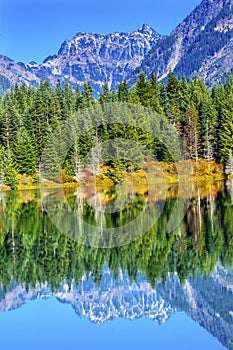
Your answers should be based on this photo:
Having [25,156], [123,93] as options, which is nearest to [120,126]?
[123,93]

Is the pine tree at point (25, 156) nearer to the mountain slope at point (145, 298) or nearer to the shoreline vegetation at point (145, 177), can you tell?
the shoreline vegetation at point (145, 177)

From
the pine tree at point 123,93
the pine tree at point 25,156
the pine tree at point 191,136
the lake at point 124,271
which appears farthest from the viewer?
the pine tree at point 123,93

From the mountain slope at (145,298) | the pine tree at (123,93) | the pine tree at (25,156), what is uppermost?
the pine tree at (123,93)

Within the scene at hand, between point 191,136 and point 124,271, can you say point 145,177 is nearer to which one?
point 191,136

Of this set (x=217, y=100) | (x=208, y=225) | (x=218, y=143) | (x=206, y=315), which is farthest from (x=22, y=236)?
(x=217, y=100)

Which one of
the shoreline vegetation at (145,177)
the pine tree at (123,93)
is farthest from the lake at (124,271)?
the pine tree at (123,93)

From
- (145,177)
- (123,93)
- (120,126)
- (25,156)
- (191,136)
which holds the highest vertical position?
(123,93)

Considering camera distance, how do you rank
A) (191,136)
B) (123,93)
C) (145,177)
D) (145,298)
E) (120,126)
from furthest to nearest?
(123,93)
(191,136)
(120,126)
(145,177)
(145,298)

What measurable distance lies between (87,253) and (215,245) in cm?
644

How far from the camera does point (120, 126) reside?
89.6 meters

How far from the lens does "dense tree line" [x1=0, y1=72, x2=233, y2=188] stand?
9025cm

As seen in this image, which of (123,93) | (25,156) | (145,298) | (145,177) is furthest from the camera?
(123,93)

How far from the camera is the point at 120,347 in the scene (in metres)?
17.2

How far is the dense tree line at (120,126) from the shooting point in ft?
296
